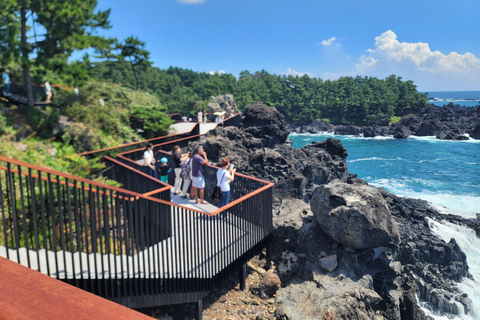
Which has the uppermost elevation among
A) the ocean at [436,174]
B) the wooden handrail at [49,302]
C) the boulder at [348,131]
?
the wooden handrail at [49,302]

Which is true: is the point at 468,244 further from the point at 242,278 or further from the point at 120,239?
Result: the point at 120,239

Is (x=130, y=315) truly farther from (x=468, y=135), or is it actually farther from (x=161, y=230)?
(x=468, y=135)

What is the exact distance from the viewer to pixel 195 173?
9734 mm

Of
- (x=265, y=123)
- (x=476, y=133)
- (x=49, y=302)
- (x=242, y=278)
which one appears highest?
(x=49, y=302)

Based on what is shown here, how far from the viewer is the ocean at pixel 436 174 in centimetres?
1742

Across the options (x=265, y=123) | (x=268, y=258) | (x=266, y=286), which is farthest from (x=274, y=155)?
(x=266, y=286)

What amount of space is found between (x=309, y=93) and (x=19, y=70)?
9120 cm

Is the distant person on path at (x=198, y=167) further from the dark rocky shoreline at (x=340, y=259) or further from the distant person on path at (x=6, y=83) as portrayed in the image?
the distant person on path at (x=6, y=83)

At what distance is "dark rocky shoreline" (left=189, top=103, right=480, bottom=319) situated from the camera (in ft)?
25.2

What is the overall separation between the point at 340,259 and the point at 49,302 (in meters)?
8.51

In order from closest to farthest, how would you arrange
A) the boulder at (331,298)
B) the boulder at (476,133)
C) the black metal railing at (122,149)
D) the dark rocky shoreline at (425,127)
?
the boulder at (331,298), the black metal railing at (122,149), the boulder at (476,133), the dark rocky shoreline at (425,127)

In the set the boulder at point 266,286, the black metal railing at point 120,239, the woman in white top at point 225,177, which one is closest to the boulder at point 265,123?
the woman in white top at point 225,177

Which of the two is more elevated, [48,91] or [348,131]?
[48,91]

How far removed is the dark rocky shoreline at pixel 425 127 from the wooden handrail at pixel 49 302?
74892mm
